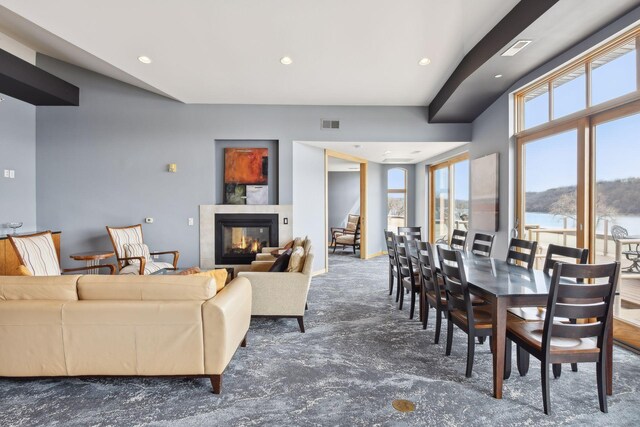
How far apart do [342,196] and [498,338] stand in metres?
8.53

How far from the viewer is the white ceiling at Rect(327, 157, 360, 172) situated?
8531mm

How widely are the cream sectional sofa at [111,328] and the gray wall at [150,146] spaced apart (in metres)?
3.45

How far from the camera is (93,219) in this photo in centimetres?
553

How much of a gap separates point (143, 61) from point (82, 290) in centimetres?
326

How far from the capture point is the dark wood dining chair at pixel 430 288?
9.39ft

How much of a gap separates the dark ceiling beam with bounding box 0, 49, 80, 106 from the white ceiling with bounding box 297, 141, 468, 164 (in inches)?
155

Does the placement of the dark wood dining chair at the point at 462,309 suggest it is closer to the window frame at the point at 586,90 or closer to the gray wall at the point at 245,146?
the window frame at the point at 586,90

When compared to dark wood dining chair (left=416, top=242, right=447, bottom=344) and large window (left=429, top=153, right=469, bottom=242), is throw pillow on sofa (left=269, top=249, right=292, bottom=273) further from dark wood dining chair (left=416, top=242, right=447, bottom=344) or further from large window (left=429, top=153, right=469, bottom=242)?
large window (left=429, top=153, right=469, bottom=242)

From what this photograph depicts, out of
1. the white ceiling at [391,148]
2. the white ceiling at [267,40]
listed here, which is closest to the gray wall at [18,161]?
the white ceiling at [267,40]

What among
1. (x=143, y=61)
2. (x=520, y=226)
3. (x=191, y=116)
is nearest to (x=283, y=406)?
(x=520, y=226)

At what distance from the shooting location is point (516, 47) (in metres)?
3.15

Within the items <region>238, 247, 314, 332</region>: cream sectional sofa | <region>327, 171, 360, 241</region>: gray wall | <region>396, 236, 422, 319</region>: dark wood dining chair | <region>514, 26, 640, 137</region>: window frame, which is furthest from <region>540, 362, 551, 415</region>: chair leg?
<region>327, 171, 360, 241</region>: gray wall

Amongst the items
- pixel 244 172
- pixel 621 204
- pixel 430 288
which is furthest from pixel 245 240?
pixel 621 204

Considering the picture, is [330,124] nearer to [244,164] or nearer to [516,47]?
[244,164]
